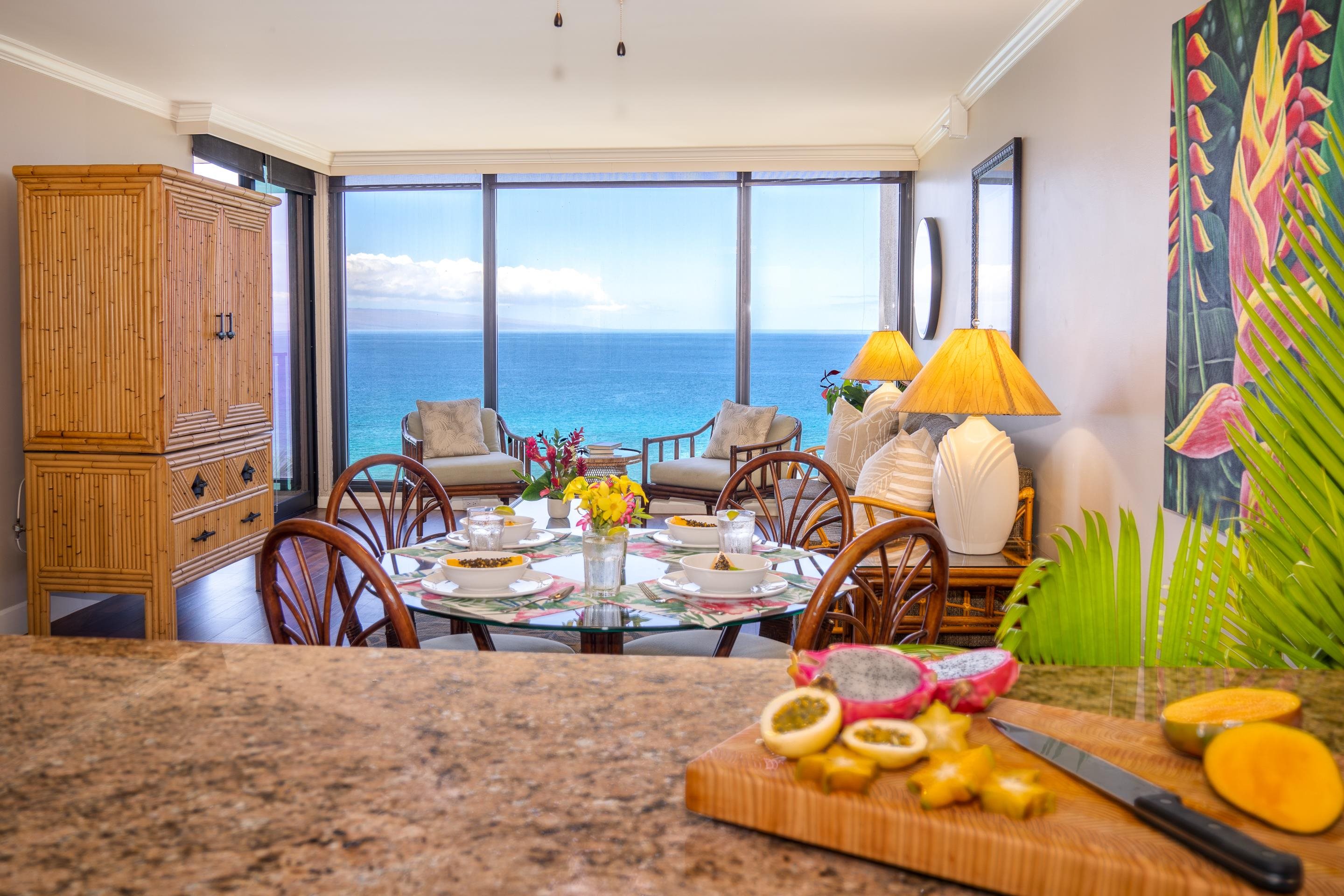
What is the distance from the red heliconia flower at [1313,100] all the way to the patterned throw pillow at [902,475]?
6.40 feet

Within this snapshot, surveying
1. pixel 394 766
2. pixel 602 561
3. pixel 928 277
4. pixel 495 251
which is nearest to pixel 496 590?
pixel 602 561

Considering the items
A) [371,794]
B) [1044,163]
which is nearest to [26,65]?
[1044,163]

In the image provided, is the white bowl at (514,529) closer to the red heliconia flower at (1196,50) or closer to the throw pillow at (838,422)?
the red heliconia flower at (1196,50)

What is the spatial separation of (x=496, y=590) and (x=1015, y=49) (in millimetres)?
3394

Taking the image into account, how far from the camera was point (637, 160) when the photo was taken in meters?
6.61

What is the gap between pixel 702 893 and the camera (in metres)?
0.56

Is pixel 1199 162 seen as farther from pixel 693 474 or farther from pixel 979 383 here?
pixel 693 474

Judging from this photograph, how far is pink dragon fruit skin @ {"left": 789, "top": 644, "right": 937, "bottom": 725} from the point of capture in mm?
665

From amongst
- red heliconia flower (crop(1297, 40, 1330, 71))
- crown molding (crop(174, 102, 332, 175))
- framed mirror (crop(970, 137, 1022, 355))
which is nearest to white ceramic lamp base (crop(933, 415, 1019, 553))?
Answer: framed mirror (crop(970, 137, 1022, 355))

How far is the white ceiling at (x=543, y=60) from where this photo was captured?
3771mm

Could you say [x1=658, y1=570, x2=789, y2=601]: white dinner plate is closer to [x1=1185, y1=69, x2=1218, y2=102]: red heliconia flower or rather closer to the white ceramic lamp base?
the white ceramic lamp base

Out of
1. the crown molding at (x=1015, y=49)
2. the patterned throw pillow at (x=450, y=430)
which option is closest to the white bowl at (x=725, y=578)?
the crown molding at (x=1015, y=49)

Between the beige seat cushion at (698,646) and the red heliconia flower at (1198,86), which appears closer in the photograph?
the beige seat cushion at (698,646)

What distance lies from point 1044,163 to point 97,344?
372 centimetres
